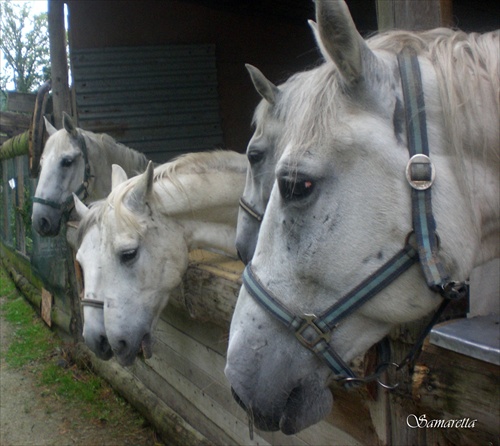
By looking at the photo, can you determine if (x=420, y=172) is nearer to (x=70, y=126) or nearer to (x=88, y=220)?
(x=88, y=220)

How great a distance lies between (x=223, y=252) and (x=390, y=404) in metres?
1.71

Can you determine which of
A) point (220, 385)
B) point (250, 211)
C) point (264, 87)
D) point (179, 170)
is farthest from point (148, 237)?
point (264, 87)

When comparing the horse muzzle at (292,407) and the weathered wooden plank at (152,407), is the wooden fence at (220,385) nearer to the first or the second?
the weathered wooden plank at (152,407)

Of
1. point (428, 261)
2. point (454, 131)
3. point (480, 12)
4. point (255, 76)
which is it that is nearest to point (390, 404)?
point (428, 261)

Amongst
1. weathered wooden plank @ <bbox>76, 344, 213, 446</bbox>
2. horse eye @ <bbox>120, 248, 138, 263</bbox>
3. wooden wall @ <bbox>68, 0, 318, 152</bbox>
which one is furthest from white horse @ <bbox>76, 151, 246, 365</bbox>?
wooden wall @ <bbox>68, 0, 318, 152</bbox>

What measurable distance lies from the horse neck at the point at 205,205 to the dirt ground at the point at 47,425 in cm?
194

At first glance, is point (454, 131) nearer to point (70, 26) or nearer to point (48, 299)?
point (70, 26)

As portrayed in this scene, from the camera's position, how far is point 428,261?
3.74 feet

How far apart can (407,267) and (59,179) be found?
13.7ft

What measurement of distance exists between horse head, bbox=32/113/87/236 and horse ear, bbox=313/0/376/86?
4003 mm

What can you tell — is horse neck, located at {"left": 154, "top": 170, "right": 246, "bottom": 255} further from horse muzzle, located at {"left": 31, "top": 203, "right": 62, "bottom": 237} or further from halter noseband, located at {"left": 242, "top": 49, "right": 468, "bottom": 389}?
horse muzzle, located at {"left": 31, "top": 203, "right": 62, "bottom": 237}

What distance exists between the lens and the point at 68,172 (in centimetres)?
475

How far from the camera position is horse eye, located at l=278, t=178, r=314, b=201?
48.5 inches

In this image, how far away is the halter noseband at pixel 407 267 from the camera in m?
1.15
